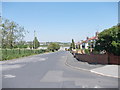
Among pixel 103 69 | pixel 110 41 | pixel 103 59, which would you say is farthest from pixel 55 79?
pixel 103 59

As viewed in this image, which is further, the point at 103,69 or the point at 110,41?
the point at 110,41

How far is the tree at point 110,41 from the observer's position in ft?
58.0

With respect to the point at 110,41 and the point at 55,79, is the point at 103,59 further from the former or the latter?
the point at 55,79

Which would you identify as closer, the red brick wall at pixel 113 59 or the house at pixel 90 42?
the red brick wall at pixel 113 59

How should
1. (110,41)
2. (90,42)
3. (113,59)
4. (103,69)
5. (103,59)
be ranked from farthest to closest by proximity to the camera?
1. (90,42)
2. (103,59)
3. (113,59)
4. (110,41)
5. (103,69)

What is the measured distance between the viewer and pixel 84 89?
816 centimetres

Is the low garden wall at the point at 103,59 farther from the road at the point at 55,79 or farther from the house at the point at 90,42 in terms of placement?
the road at the point at 55,79

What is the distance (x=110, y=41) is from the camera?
1900 cm

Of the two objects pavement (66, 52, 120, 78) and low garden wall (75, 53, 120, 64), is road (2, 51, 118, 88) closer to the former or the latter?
pavement (66, 52, 120, 78)

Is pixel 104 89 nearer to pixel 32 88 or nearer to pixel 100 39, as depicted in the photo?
pixel 32 88

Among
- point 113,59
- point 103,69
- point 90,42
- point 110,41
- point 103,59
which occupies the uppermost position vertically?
point 110,41

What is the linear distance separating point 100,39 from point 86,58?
19.4 feet

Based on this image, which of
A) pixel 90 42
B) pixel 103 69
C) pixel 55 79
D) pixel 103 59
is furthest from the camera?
pixel 90 42

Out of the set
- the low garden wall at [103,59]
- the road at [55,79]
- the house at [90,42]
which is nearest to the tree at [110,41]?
the low garden wall at [103,59]
